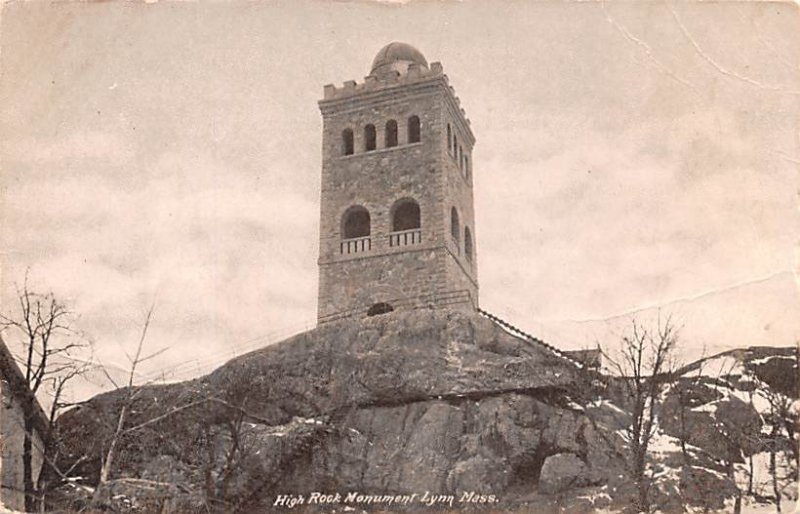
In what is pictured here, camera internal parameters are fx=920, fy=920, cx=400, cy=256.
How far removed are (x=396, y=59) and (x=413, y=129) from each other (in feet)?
16.7

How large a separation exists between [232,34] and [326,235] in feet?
29.5

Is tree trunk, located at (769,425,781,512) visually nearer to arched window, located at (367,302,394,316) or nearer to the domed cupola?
the domed cupola

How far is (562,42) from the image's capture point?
17469mm

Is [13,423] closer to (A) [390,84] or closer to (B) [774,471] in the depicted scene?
(B) [774,471]

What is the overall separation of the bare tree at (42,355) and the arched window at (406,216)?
1120cm

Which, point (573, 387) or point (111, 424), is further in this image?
point (573, 387)

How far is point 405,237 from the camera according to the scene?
25297 mm

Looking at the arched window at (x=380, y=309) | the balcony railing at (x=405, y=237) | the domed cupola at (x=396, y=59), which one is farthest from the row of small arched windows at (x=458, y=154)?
the arched window at (x=380, y=309)

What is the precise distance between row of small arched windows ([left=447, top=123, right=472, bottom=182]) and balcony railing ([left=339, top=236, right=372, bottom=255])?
3.64m

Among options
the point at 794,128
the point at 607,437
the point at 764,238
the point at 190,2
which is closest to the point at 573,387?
the point at 607,437

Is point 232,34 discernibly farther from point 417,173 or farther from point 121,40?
point 417,173

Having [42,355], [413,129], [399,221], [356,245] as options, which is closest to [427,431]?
[42,355]

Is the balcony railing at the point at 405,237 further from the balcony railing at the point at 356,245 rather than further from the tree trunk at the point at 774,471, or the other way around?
the tree trunk at the point at 774,471

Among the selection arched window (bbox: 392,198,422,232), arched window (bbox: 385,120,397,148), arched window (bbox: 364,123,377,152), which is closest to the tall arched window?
arched window (bbox: 385,120,397,148)
